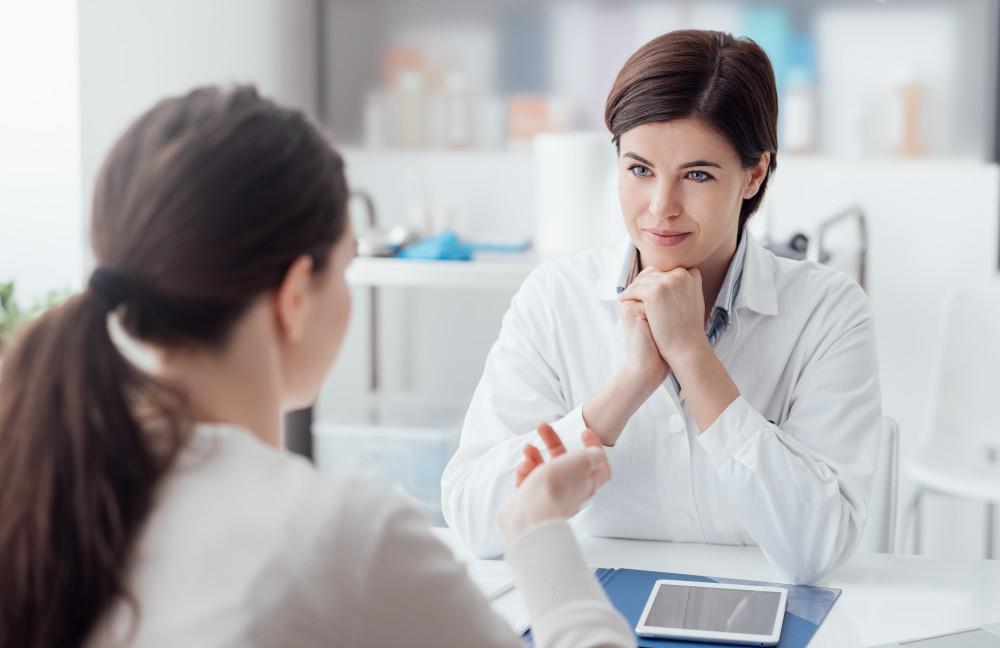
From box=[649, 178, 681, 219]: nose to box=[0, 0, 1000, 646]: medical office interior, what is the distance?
105 centimetres

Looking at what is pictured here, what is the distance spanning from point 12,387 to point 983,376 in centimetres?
244

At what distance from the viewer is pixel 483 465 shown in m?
1.48

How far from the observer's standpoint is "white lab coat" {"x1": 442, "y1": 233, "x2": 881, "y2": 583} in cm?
139

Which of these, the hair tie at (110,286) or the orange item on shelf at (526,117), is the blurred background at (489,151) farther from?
the hair tie at (110,286)

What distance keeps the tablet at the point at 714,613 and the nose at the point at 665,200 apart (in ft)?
1.54

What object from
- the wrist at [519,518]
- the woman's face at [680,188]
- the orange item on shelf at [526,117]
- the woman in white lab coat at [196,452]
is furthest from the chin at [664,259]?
the orange item on shelf at [526,117]

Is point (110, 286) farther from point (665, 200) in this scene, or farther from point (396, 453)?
point (396, 453)

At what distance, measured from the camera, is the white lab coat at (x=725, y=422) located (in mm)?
1386

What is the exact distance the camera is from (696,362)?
1434 mm

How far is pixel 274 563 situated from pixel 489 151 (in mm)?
2548

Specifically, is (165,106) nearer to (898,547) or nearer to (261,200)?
(261,200)

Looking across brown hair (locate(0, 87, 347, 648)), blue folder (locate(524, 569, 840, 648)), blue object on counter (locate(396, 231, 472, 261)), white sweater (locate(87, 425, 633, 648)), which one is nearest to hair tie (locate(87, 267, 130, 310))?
brown hair (locate(0, 87, 347, 648))

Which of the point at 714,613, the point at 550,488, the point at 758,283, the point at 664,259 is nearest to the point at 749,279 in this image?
the point at 758,283

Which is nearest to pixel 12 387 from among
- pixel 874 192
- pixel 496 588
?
pixel 496 588
